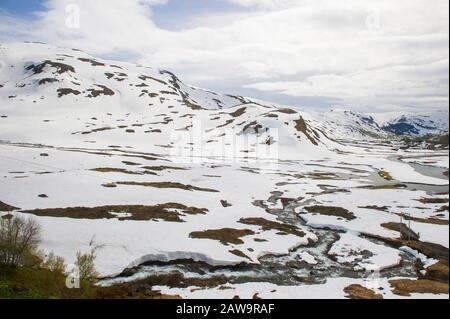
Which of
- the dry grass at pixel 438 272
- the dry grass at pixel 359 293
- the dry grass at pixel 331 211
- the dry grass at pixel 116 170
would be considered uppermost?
the dry grass at pixel 116 170

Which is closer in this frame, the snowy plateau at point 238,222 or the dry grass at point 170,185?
the snowy plateau at point 238,222

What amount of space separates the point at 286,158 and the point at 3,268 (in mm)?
134466

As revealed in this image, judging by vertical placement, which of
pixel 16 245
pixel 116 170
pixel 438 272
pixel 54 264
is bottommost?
pixel 438 272

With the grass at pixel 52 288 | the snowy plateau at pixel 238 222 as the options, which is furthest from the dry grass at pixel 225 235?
the grass at pixel 52 288

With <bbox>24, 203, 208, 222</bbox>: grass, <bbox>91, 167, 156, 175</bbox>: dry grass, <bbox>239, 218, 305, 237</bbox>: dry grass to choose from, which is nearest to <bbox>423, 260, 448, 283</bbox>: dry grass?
<bbox>239, 218, 305, 237</bbox>: dry grass

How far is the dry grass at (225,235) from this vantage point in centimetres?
5690

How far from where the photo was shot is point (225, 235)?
59.2 m

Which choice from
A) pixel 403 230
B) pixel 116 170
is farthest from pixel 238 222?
pixel 116 170

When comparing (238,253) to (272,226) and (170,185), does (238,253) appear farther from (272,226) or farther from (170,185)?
(170,185)

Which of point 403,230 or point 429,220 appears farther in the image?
point 429,220

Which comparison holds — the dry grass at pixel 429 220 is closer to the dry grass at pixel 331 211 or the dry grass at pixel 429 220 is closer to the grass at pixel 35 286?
the dry grass at pixel 331 211

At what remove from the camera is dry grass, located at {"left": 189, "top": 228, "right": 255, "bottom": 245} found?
5690 cm
